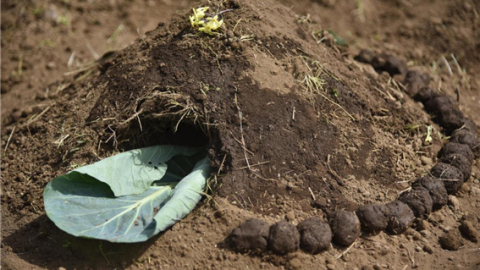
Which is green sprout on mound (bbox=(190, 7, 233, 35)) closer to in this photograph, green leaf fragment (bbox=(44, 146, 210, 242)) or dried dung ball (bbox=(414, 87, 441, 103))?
green leaf fragment (bbox=(44, 146, 210, 242))

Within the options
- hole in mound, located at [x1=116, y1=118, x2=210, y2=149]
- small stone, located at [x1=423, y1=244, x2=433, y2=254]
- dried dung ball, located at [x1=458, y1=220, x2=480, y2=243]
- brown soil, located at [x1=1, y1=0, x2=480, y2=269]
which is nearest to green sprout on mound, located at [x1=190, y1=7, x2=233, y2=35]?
brown soil, located at [x1=1, y1=0, x2=480, y2=269]

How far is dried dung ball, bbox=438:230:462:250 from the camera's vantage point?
4.55 meters

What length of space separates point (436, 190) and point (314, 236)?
4.00 ft

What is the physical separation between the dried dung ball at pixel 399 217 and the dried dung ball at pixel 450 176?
530 mm

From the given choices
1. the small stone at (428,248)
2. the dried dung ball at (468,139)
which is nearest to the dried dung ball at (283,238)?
the small stone at (428,248)

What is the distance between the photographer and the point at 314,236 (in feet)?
14.0

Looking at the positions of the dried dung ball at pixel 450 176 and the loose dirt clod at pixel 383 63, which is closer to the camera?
the dried dung ball at pixel 450 176

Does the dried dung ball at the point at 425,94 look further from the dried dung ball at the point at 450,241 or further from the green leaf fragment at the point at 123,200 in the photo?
the green leaf fragment at the point at 123,200

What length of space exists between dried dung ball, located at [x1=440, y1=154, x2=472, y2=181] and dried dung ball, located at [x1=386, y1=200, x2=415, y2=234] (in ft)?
2.50

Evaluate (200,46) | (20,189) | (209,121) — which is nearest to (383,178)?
(209,121)

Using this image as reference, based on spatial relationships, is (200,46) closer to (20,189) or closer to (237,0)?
(237,0)

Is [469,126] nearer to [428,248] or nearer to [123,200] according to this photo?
[428,248]

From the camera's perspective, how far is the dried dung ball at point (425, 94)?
19.3 ft

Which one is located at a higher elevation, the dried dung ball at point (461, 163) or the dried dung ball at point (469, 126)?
the dried dung ball at point (469, 126)
